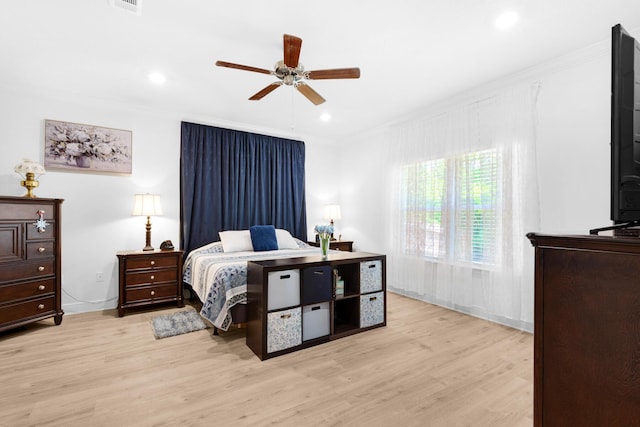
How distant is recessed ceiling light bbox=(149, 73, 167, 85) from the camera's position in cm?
303

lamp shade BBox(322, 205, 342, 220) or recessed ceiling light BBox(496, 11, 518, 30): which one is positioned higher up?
recessed ceiling light BBox(496, 11, 518, 30)

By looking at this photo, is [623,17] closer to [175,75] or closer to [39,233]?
[175,75]

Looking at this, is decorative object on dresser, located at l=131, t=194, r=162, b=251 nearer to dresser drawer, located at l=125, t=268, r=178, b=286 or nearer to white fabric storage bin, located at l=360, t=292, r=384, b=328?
dresser drawer, located at l=125, t=268, r=178, b=286

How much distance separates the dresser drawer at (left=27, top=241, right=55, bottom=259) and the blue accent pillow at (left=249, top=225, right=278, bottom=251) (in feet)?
6.85

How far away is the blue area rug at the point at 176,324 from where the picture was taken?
294cm

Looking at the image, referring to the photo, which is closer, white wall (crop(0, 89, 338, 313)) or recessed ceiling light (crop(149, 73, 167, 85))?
recessed ceiling light (crop(149, 73, 167, 85))

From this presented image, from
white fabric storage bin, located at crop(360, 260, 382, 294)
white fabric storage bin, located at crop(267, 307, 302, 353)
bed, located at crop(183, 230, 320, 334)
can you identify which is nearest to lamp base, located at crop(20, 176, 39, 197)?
bed, located at crop(183, 230, 320, 334)

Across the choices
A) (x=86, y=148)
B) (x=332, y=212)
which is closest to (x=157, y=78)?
(x=86, y=148)

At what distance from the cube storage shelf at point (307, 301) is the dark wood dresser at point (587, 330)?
1.78 meters

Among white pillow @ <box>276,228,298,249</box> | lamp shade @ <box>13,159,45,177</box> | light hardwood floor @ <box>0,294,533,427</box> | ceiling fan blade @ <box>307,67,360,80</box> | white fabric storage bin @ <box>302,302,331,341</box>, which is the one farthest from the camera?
white pillow @ <box>276,228,298,249</box>

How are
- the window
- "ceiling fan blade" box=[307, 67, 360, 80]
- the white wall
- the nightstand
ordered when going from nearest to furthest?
"ceiling fan blade" box=[307, 67, 360, 80], the window, the white wall, the nightstand

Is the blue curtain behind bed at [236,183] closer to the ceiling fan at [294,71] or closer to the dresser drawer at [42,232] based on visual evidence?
the dresser drawer at [42,232]

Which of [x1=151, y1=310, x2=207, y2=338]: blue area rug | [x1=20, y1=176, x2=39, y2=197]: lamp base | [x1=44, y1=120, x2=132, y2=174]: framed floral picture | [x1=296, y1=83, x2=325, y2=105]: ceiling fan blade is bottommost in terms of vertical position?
[x1=151, y1=310, x2=207, y2=338]: blue area rug

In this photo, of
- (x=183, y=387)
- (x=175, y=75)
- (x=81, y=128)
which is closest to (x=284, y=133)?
(x=175, y=75)
